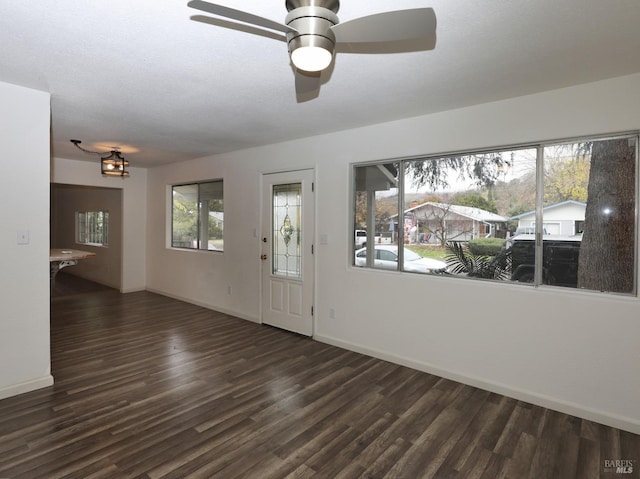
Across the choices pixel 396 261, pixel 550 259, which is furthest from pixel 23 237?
pixel 550 259

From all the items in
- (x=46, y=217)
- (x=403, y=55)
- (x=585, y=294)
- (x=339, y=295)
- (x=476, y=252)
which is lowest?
(x=339, y=295)

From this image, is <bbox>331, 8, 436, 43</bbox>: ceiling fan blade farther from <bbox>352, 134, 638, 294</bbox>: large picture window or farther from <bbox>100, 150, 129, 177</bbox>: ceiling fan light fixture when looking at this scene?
<bbox>100, 150, 129, 177</bbox>: ceiling fan light fixture

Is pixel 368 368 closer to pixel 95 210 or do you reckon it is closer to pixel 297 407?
pixel 297 407

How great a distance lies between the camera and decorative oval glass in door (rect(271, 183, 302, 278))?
4.52 meters

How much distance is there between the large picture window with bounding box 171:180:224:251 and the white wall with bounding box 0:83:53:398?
2.77 metres

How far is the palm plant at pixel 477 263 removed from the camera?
304 centimetres

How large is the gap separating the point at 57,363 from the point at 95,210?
5.51 m

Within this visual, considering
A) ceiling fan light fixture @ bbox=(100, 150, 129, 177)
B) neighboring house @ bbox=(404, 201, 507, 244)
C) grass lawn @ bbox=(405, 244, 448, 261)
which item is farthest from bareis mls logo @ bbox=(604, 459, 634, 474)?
ceiling fan light fixture @ bbox=(100, 150, 129, 177)

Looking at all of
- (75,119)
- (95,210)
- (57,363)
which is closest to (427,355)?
(57,363)

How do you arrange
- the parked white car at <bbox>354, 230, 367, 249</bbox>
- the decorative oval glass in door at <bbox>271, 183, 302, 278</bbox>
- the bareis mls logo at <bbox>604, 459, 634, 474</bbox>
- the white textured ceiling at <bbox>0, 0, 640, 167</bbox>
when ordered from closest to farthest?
the white textured ceiling at <bbox>0, 0, 640, 167</bbox> < the bareis mls logo at <bbox>604, 459, 634, 474</bbox> < the parked white car at <bbox>354, 230, 367, 249</bbox> < the decorative oval glass in door at <bbox>271, 183, 302, 278</bbox>

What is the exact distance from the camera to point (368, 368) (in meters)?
3.47

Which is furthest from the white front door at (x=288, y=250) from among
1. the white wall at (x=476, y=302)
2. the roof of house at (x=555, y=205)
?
the roof of house at (x=555, y=205)

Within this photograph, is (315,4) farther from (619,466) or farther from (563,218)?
(619,466)

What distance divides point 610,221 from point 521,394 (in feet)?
4.97
